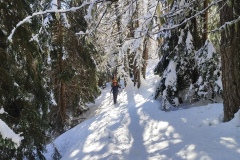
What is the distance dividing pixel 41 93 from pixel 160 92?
5.48m

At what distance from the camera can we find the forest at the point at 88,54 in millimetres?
4906

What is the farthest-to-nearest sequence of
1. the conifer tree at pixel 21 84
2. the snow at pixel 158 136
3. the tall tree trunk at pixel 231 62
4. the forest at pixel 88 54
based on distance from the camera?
the conifer tree at pixel 21 84, the tall tree trunk at pixel 231 62, the snow at pixel 158 136, the forest at pixel 88 54

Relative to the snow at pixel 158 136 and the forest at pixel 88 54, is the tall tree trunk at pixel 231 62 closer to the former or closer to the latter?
the forest at pixel 88 54

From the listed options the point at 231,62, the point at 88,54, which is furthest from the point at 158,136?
the point at 88,54

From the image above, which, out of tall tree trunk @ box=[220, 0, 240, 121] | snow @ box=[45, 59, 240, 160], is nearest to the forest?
tall tree trunk @ box=[220, 0, 240, 121]

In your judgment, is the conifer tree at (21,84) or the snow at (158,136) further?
the conifer tree at (21,84)

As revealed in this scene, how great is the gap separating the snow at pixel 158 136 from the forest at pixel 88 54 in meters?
0.67

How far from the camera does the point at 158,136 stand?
22.6 ft

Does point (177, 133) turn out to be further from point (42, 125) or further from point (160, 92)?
point (160, 92)

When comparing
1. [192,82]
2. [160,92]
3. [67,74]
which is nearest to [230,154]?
[192,82]

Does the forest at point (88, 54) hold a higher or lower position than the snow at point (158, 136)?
higher

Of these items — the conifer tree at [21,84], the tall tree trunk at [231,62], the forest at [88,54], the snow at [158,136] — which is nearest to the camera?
the forest at [88,54]

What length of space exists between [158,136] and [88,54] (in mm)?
7274

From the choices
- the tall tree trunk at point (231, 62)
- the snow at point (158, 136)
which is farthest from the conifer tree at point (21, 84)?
the tall tree trunk at point (231, 62)
